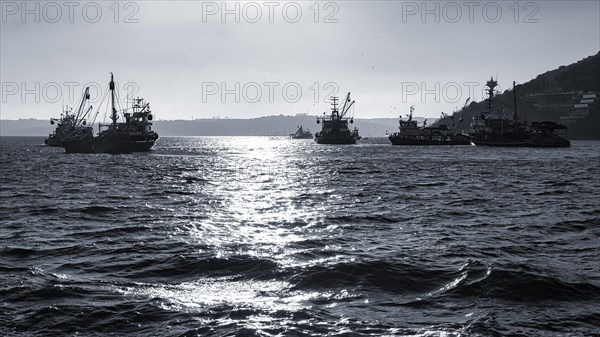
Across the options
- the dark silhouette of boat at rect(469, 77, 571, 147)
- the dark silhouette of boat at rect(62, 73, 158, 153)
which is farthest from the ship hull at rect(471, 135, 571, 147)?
the dark silhouette of boat at rect(62, 73, 158, 153)

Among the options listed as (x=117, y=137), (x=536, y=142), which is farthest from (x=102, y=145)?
(x=536, y=142)

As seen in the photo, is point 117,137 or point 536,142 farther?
point 536,142

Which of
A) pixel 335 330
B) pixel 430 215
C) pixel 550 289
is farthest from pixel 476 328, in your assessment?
pixel 430 215

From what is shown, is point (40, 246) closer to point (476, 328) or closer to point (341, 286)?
point (341, 286)

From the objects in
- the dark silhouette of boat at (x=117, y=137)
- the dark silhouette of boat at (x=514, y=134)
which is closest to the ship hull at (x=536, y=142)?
the dark silhouette of boat at (x=514, y=134)

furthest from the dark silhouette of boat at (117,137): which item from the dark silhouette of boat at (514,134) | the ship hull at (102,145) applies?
the dark silhouette of boat at (514,134)

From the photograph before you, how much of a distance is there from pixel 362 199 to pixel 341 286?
25168mm

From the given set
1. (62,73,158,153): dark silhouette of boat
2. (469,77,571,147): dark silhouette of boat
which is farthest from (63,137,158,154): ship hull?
(469,77,571,147): dark silhouette of boat

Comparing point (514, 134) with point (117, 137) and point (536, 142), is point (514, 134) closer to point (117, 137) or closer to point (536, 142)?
point (536, 142)

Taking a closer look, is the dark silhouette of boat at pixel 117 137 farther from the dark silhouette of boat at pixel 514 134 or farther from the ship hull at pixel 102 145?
the dark silhouette of boat at pixel 514 134

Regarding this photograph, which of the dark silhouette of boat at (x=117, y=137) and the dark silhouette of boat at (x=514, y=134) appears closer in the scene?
the dark silhouette of boat at (x=117, y=137)

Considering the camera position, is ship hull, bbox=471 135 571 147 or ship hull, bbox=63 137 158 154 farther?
ship hull, bbox=471 135 571 147

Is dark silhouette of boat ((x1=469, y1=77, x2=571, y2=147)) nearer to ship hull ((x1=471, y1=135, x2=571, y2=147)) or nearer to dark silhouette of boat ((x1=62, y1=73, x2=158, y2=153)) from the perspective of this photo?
ship hull ((x1=471, y1=135, x2=571, y2=147))

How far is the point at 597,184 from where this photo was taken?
52500mm
